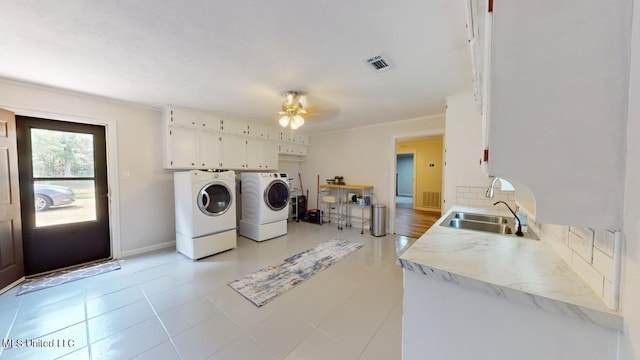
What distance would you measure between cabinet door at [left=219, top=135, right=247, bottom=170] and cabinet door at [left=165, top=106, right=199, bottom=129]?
20.1 inches

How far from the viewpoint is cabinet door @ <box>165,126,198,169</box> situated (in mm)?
3330

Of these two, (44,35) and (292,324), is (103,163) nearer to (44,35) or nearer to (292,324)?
(44,35)

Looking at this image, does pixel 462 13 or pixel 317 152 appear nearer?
pixel 462 13

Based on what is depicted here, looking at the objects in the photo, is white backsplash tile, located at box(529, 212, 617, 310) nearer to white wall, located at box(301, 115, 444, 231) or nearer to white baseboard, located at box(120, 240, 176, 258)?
white wall, located at box(301, 115, 444, 231)

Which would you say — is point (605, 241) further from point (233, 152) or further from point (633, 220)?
point (233, 152)

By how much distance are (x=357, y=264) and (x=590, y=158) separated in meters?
2.59

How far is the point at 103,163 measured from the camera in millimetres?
3035

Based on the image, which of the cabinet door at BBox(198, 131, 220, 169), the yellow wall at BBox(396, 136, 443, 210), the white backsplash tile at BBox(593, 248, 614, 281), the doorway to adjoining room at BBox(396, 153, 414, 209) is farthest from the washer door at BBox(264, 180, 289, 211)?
the doorway to adjoining room at BBox(396, 153, 414, 209)

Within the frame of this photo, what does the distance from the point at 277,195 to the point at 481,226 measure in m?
3.18

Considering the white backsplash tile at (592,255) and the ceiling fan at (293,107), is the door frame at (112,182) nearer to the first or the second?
the ceiling fan at (293,107)

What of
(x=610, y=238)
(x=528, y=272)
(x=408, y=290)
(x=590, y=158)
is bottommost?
(x=408, y=290)

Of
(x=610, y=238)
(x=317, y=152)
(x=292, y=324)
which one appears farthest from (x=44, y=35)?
(x=317, y=152)

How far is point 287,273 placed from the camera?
264 centimetres

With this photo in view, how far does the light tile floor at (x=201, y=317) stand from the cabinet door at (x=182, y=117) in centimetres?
208
